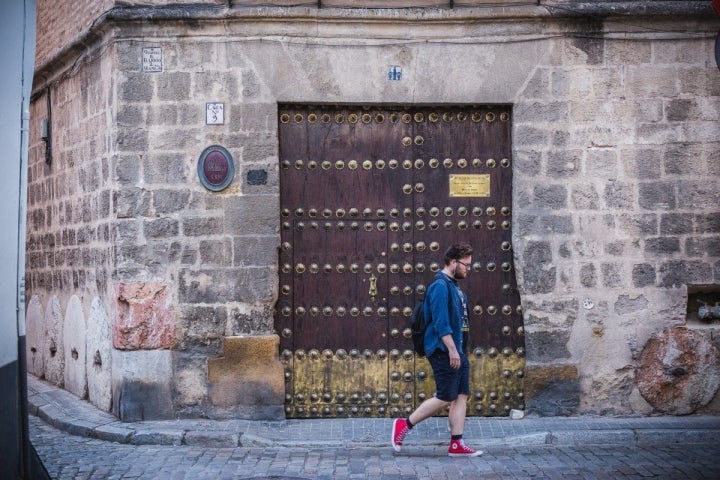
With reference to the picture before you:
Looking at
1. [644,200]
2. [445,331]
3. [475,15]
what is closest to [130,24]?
[475,15]

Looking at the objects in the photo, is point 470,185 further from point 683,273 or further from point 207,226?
point 207,226

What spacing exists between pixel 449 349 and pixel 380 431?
4.51ft

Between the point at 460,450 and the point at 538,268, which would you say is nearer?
the point at 460,450

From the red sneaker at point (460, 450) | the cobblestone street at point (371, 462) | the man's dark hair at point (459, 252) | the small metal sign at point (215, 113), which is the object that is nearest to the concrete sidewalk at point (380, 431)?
the cobblestone street at point (371, 462)

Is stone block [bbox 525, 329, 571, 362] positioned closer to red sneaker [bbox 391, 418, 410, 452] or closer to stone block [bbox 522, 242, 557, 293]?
stone block [bbox 522, 242, 557, 293]

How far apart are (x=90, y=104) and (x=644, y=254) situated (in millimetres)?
5189

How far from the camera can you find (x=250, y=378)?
28.7 ft

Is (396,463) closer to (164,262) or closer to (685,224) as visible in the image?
(164,262)

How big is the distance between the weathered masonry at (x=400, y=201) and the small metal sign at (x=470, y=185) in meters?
0.02

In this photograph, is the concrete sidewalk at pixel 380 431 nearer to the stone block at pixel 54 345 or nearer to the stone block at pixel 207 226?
the stone block at pixel 207 226

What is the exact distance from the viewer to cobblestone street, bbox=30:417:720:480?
7059 millimetres

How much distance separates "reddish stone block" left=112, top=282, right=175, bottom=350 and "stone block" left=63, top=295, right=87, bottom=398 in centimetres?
133

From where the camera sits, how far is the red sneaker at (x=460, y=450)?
7.66 metres

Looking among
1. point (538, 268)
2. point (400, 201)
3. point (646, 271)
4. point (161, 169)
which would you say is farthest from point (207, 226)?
point (646, 271)
